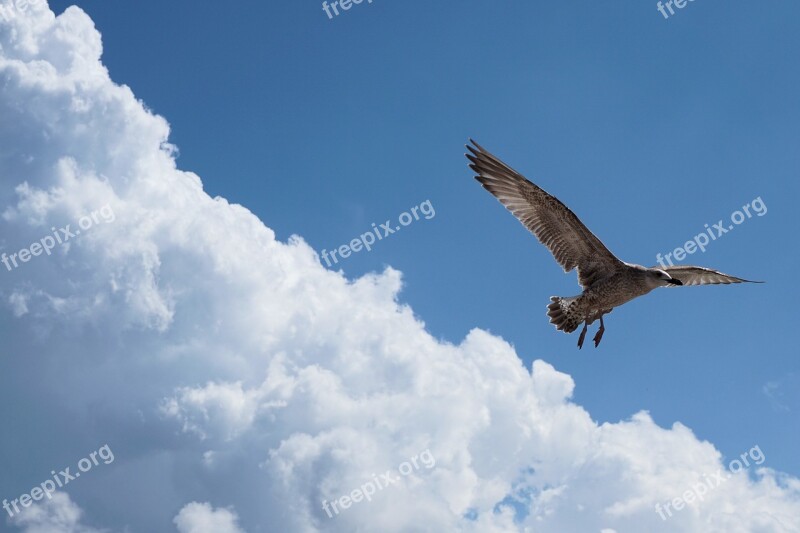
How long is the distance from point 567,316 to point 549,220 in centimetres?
274

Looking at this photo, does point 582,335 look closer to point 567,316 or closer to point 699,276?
point 567,316

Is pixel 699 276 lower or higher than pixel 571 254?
lower

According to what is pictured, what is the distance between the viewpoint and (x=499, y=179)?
21.2 metres

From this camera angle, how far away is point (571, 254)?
21.3 m

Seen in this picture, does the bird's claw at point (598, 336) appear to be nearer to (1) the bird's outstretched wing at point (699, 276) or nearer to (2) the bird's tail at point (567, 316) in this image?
(2) the bird's tail at point (567, 316)

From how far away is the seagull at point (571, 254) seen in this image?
66.1 feet

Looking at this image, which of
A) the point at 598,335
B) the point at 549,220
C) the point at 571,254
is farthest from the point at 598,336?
the point at 549,220

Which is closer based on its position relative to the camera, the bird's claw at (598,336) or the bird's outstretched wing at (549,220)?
the bird's claw at (598,336)

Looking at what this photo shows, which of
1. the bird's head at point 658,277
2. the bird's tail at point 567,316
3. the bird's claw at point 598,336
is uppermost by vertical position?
the bird's tail at point 567,316

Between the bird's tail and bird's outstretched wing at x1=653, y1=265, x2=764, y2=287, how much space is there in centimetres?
365

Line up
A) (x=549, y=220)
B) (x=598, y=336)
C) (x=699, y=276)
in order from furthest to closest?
(x=699, y=276) < (x=549, y=220) < (x=598, y=336)

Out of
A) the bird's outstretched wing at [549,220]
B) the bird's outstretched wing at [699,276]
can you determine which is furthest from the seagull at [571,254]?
the bird's outstretched wing at [699,276]

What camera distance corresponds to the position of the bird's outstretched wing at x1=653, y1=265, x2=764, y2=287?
2231cm

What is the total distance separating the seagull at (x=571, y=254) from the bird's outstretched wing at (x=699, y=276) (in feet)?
1.95
